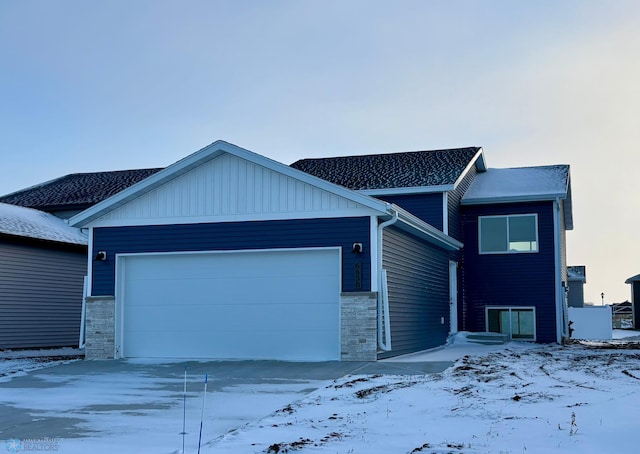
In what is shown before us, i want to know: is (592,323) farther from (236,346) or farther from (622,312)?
(622,312)

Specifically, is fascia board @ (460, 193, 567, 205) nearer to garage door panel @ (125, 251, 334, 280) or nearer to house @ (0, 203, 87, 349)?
garage door panel @ (125, 251, 334, 280)

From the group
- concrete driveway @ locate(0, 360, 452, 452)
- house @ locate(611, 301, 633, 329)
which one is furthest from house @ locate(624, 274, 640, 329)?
concrete driveway @ locate(0, 360, 452, 452)

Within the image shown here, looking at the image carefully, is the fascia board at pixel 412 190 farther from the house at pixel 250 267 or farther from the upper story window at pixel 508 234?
the house at pixel 250 267

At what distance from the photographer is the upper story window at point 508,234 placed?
23703 mm

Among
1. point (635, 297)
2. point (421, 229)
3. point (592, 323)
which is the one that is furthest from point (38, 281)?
point (635, 297)

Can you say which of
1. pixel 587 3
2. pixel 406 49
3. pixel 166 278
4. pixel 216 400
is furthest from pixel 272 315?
pixel 587 3

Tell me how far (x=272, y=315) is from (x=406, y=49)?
24.5 feet

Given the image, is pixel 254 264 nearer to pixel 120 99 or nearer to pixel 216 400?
pixel 216 400

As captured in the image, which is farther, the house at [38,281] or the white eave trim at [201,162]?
the house at [38,281]

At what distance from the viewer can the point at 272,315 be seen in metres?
16.1

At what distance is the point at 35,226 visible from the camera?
75.7ft

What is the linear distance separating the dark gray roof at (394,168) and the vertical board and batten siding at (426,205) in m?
0.34

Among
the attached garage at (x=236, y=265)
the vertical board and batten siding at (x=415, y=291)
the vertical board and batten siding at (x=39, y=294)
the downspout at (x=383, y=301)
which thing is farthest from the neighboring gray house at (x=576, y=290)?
the downspout at (x=383, y=301)

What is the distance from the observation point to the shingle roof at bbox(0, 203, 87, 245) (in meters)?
21.5
